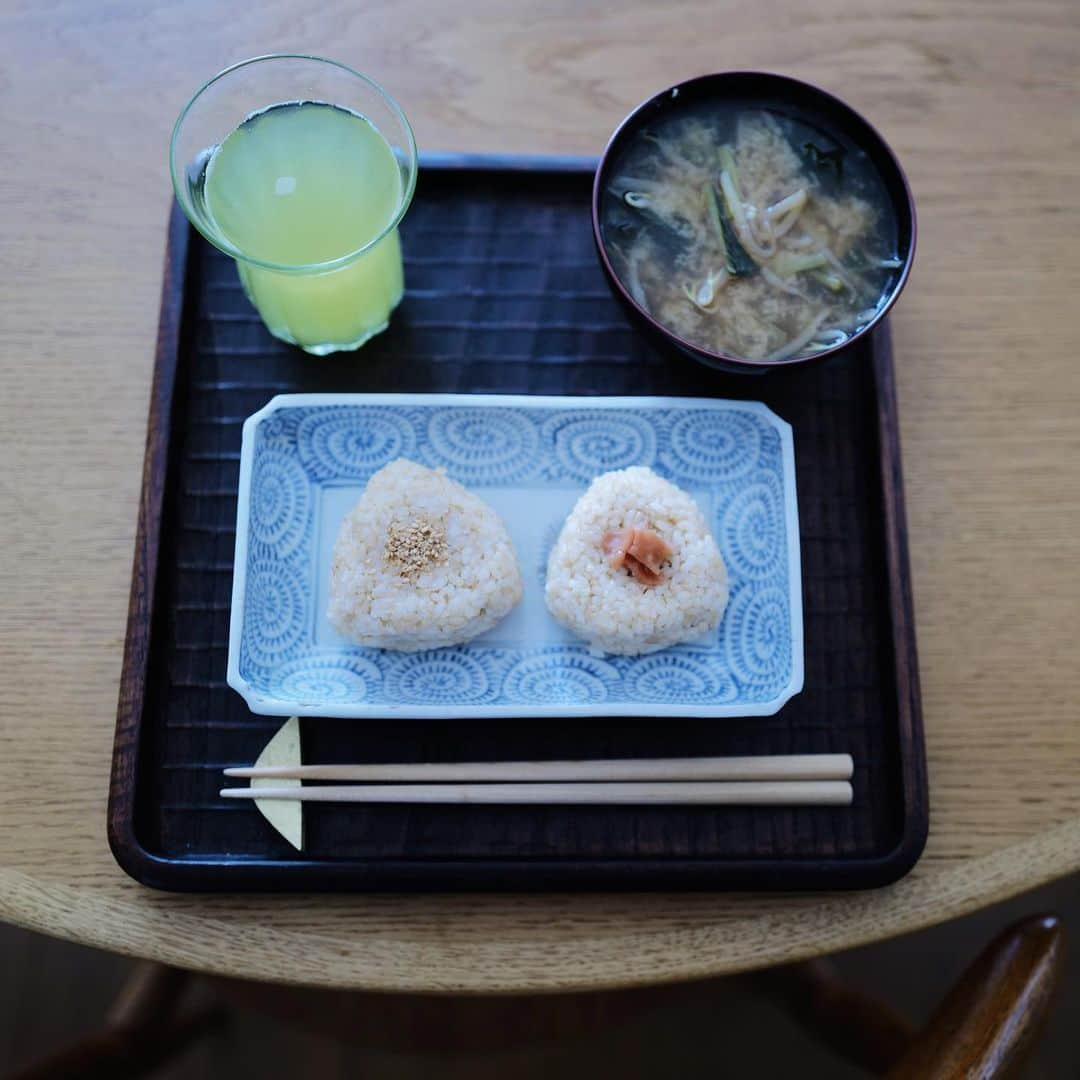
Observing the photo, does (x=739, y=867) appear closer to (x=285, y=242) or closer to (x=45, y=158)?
(x=285, y=242)

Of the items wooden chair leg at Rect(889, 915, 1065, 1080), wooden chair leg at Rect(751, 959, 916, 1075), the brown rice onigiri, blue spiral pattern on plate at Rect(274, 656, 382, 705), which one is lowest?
wooden chair leg at Rect(751, 959, 916, 1075)

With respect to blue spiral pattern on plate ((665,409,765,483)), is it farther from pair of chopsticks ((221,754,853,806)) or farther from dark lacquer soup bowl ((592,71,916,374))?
pair of chopsticks ((221,754,853,806))

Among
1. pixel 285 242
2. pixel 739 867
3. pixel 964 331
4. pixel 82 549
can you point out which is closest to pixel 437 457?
pixel 285 242

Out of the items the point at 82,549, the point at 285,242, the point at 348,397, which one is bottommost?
the point at 82,549

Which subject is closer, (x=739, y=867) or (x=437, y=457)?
(x=739, y=867)

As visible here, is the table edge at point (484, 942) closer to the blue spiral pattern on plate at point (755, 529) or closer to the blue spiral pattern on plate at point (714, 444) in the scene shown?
the blue spiral pattern on plate at point (755, 529)

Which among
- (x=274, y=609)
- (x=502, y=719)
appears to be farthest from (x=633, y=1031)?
(x=274, y=609)

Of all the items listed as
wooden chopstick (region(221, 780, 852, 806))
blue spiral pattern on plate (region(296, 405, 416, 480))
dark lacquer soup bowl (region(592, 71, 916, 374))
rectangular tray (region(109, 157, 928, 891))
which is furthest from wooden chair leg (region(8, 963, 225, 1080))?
dark lacquer soup bowl (region(592, 71, 916, 374))
